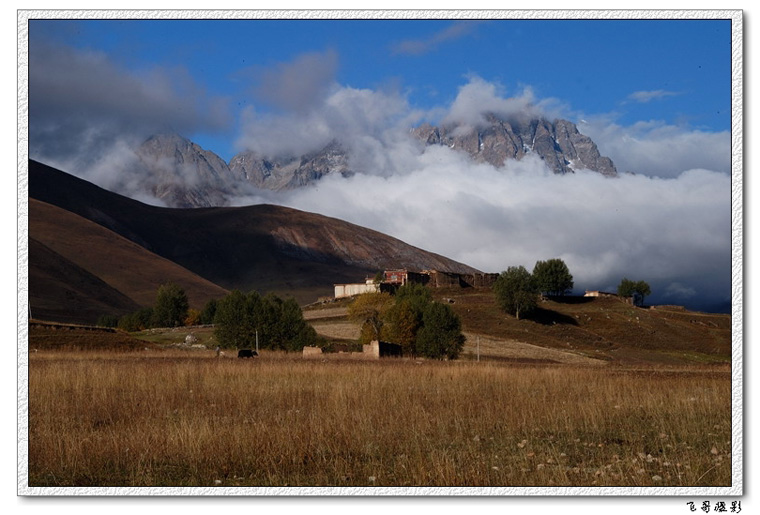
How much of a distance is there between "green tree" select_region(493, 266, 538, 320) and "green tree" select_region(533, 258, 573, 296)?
84.3 ft

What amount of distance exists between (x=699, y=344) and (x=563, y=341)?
22.9 metres

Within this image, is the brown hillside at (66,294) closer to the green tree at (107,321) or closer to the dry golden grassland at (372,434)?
the green tree at (107,321)

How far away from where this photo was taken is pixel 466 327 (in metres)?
117

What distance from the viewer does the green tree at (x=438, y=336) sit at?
6544cm

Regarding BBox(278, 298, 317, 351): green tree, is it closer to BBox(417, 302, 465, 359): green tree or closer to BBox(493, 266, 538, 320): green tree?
BBox(417, 302, 465, 359): green tree

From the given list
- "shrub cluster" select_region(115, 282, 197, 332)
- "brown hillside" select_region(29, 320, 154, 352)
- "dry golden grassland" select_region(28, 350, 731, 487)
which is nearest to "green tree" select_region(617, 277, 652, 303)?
"shrub cluster" select_region(115, 282, 197, 332)

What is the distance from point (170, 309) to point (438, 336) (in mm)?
90898

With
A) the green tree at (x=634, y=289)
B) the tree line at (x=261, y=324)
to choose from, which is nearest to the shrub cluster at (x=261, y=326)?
the tree line at (x=261, y=324)

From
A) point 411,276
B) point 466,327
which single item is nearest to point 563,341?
point 466,327

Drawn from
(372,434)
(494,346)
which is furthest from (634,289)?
(372,434)

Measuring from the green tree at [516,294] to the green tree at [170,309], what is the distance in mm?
61954

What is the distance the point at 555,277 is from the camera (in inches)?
6467

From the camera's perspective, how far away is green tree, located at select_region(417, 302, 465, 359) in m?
65.4

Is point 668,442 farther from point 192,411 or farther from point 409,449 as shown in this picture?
point 192,411
